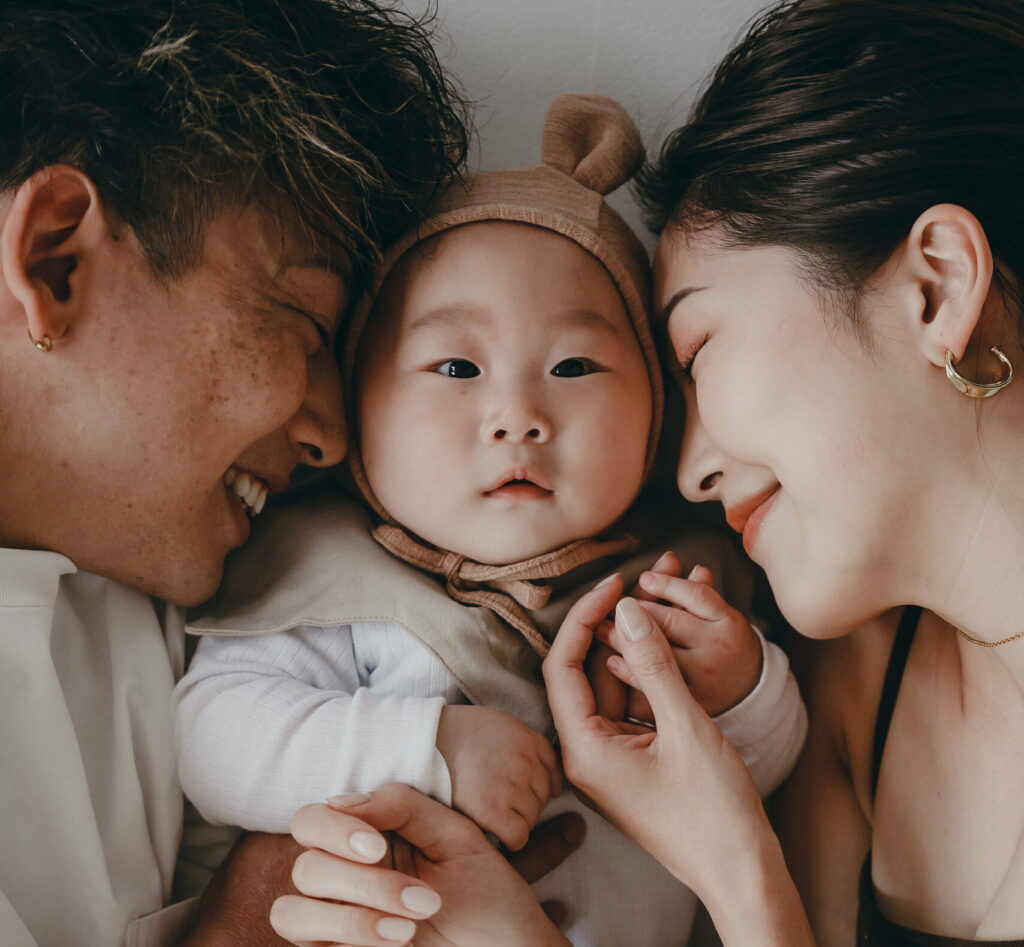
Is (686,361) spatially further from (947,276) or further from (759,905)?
(759,905)

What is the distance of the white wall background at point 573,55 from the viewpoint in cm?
149

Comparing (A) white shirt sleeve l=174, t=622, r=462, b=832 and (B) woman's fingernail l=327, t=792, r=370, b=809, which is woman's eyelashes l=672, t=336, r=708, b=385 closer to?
(A) white shirt sleeve l=174, t=622, r=462, b=832

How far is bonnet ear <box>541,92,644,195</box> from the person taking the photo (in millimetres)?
1324

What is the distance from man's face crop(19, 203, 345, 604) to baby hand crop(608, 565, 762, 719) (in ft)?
1.72

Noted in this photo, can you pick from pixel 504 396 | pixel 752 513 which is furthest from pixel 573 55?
pixel 752 513

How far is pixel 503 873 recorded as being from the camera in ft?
3.40

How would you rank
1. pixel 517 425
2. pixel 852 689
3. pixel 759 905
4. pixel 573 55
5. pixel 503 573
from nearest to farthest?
pixel 759 905 < pixel 517 425 < pixel 503 573 < pixel 852 689 < pixel 573 55

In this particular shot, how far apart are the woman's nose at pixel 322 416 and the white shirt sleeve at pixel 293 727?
252 millimetres

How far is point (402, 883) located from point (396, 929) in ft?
0.15

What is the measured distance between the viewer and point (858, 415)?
99 cm

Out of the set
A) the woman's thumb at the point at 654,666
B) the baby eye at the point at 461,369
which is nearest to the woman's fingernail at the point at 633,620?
the woman's thumb at the point at 654,666

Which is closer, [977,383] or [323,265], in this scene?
[977,383]

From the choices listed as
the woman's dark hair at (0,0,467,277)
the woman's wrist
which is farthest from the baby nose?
the woman's wrist

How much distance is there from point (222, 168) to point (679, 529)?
2.76ft
